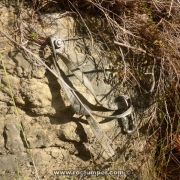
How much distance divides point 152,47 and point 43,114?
2.74 ft

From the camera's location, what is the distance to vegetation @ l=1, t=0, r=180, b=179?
2.04 meters

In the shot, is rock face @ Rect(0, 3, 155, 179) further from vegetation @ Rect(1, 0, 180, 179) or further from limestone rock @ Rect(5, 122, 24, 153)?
vegetation @ Rect(1, 0, 180, 179)

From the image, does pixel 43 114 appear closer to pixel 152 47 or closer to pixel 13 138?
pixel 13 138

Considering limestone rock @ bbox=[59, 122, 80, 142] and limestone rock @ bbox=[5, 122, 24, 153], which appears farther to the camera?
limestone rock @ bbox=[59, 122, 80, 142]

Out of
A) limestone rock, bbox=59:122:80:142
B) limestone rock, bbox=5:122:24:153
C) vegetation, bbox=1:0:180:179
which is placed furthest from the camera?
vegetation, bbox=1:0:180:179

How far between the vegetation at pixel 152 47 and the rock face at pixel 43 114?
11 centimetres

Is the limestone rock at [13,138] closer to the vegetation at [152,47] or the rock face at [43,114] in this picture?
the rock face at [43,114]

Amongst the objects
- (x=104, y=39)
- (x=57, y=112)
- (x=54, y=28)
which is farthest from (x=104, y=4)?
(x=57, y=112)

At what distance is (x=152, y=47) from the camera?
2150 mm

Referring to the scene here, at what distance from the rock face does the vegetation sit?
0.11 m

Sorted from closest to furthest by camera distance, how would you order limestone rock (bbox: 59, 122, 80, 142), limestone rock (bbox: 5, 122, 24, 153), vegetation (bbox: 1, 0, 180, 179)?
limestone rock (bbox: 5, 122, 24, 153), limestone rock (bbox: 59, 122, 80, 142), vegetation (bbox: 1, 0, 180, 179)

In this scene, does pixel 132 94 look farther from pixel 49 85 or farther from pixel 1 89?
pixel 1 89

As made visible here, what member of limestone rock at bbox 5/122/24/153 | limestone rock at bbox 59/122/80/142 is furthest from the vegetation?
limestone rock at bbox 5/122/24/153

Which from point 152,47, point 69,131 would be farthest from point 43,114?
point 152,47
